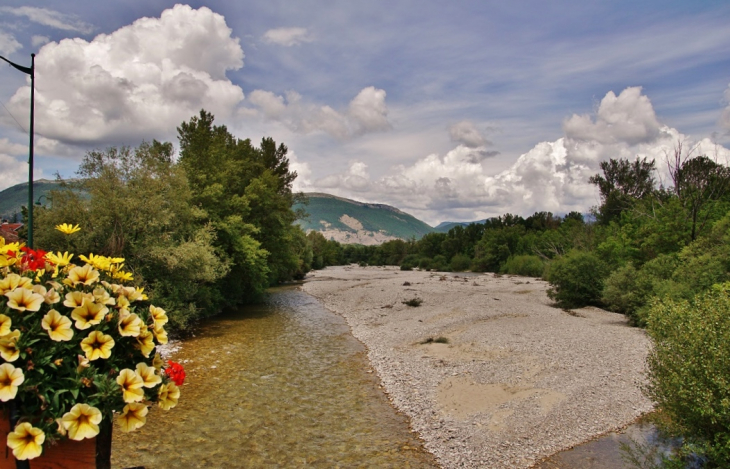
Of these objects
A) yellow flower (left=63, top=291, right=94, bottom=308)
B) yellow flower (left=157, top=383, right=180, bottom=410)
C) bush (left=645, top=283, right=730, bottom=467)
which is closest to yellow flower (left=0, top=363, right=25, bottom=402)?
yellow flower (left=63, top=291, right=94, bottom=308)

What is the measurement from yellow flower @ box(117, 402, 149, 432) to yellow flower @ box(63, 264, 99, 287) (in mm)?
1015

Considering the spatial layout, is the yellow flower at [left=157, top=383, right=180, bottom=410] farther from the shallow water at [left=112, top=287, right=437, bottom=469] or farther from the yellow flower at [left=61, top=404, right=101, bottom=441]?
the shallow water at [left=112, top=287, right=437, bottom=469]

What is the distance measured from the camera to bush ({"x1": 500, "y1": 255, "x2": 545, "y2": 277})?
7695 centimetres

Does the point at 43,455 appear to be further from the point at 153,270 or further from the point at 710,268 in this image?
the point at 710,268

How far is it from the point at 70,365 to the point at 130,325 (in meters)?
0.47

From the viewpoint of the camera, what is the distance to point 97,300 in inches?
124

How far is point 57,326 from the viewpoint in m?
2.89

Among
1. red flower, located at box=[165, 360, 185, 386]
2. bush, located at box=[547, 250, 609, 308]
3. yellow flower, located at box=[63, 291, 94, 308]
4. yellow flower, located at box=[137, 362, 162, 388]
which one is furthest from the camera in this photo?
bush, located at box=[547, 250, 609, 308]

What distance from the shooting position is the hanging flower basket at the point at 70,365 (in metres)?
2.73

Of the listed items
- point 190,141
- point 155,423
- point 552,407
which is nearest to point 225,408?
point 155,423

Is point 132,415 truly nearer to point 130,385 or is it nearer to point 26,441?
point 130,385

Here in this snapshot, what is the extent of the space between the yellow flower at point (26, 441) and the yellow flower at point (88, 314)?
2.14ft

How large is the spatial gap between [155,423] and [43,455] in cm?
820

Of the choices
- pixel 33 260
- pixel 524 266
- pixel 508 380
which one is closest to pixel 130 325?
pixel 33 260
